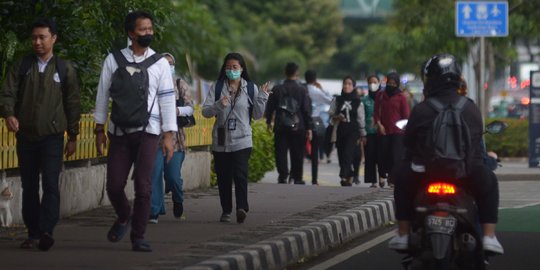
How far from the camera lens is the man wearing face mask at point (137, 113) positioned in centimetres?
1109

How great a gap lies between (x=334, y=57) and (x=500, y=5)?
2824 inches

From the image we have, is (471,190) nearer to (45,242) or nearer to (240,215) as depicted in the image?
(45,242)

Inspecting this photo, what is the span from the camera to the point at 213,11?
66.2 m

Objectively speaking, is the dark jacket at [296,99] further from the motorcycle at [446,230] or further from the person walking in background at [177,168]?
the motorcycle at [446,230]

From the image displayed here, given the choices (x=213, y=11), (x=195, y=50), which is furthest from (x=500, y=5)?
(x=213, y=11)

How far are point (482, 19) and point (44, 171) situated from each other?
16760 mm

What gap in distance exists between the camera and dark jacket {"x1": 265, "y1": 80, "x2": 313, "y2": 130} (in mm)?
20672

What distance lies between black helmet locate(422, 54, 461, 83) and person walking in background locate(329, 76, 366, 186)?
11750 mm

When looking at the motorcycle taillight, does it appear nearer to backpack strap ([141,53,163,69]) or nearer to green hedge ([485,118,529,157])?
backpack strap ([141,53,163,69])

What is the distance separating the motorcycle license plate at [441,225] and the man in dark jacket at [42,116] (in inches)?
130

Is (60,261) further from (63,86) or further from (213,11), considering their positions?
(213,11)

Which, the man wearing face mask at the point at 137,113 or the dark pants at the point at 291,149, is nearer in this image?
the man wearing face mask at the point at 137,113

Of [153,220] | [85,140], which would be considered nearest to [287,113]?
[85,140]

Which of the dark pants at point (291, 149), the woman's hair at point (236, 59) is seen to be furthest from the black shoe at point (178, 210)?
the dark pants at point (291, 149)
